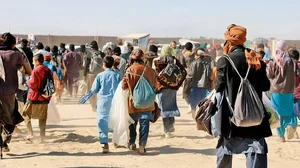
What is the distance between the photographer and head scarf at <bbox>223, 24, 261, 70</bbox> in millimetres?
4957

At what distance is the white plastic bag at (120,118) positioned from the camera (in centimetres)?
786

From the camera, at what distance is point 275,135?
9.96 metres

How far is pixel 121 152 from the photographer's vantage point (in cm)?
818

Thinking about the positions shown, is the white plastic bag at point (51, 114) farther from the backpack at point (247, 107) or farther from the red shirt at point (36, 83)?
the backpack at point (247, 107)

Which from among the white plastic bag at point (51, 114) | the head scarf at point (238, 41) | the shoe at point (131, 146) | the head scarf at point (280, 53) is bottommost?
the shoe at point (131, 146)

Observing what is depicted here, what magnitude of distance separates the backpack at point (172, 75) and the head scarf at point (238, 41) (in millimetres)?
3826

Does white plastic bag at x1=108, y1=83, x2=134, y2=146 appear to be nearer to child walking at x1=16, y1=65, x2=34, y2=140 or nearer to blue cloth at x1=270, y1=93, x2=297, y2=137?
child walking at x1=16, y1=65, x2=34, y2=140

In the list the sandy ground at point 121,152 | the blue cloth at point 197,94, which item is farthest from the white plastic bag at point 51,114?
the blue cloth at point 197,94

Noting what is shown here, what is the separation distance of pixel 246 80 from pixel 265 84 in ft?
0.96

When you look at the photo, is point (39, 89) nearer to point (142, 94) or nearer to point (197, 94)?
point (142, 94)

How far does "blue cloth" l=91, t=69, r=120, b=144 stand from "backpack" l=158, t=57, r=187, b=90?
1275 mm

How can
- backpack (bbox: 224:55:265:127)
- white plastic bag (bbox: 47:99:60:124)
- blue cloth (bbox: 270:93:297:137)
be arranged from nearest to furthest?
backpack (bbox: 224:55:265:127)
blue cloth (bbox: 270:93:297:137)
white plastic bag (bbox: 47:99:60:124)

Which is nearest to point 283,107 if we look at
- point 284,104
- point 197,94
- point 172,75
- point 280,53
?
point 284,104

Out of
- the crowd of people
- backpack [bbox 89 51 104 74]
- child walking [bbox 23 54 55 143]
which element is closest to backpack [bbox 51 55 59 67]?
backpack [bbox 89 51 104 74]
